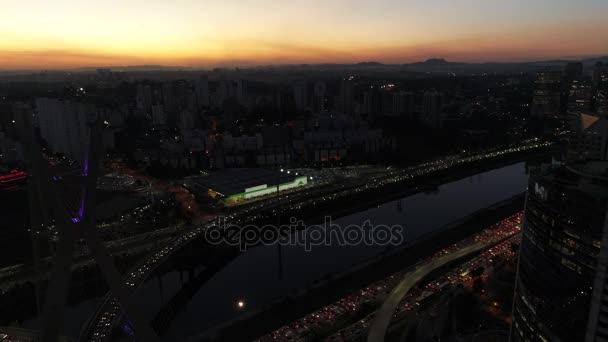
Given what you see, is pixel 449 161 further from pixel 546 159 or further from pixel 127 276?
pixel 127 276

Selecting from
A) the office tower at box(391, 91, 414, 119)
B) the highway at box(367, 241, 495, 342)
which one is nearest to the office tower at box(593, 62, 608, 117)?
the office tower at box(391, 91, 414, 119)

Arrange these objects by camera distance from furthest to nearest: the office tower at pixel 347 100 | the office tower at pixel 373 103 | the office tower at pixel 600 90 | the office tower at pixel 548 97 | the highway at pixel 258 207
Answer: the office tower at pixel 347 100 < the office tower at pixel 373 103 < the office tower at pixel 548 97 < the office tower at pixel 600 90 < the highway at pixel 258 207

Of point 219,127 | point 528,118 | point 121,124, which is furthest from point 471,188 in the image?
point 121,124

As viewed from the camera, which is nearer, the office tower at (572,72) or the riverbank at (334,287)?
the riverbank at (334,287)

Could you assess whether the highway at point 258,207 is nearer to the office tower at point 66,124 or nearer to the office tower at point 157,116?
the office tower at point 66,124

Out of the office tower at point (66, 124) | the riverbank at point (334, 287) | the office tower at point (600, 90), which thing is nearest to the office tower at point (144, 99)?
the office tower at point (66, 124)

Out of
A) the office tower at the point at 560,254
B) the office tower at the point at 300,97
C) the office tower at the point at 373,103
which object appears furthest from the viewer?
the office tower at the point at 300,97

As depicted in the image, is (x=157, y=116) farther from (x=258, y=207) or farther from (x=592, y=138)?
(x=592, y=138)

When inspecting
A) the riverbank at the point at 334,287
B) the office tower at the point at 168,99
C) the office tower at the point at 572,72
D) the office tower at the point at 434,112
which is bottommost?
the riverbank at the point at 334,287

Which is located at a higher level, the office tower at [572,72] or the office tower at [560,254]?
the office tower at [572,72]
